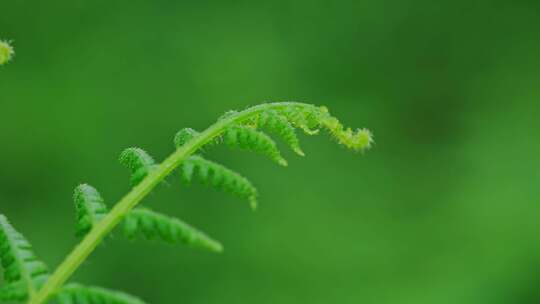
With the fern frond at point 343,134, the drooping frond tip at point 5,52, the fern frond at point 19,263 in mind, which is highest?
the fern frond at point 343,134

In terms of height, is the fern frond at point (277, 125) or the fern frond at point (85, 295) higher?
the fern frond at point (277, 125)

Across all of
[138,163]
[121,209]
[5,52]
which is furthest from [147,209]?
[5,52]

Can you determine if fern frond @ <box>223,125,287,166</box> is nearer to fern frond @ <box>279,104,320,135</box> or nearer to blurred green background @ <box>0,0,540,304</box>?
fern frond @ <box>279,104,320,135</box>

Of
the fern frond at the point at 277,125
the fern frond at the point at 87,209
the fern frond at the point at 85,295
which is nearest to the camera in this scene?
the fern frond at the point at 85,295

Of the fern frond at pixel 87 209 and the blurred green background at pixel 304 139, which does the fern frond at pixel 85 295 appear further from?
the blurred green background at pixel 304 139

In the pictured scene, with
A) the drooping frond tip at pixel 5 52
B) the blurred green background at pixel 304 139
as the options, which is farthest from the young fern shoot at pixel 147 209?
the blurred green background at pixel 304 139

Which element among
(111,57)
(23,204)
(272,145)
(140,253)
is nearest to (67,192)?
(23,204)

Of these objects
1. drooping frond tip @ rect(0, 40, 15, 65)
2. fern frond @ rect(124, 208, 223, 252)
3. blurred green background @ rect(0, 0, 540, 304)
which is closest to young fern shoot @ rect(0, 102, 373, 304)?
fern frond @ rect(124, 208, 223, 252)

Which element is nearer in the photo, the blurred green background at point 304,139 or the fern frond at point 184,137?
the fern frond at point 184,137
